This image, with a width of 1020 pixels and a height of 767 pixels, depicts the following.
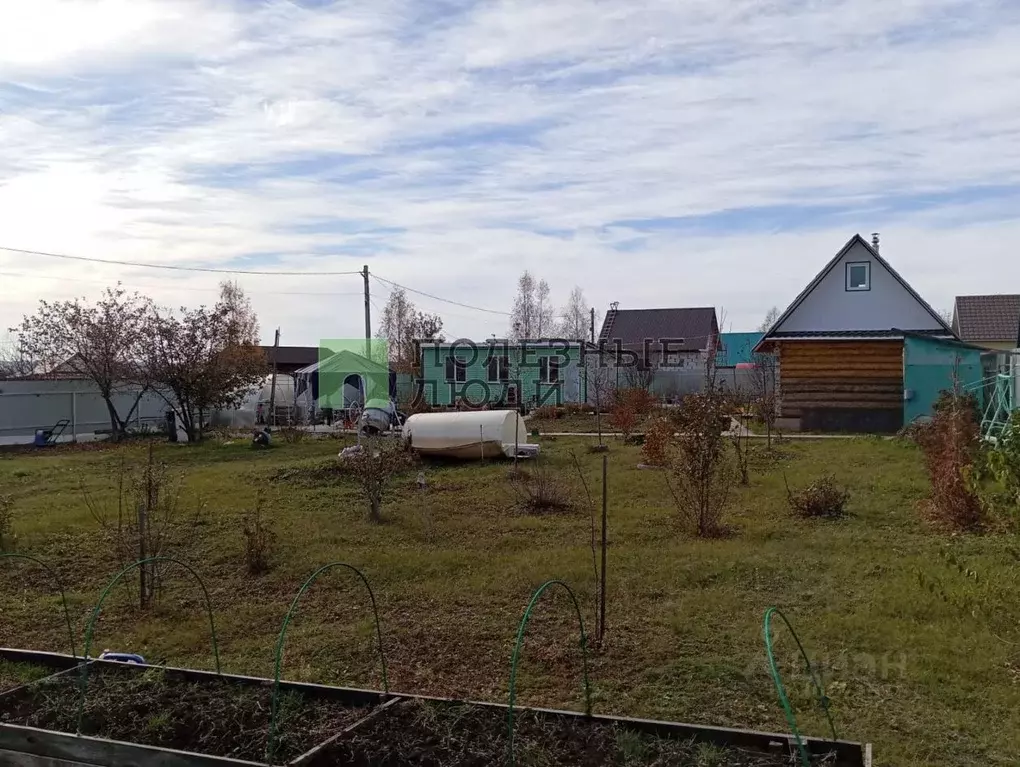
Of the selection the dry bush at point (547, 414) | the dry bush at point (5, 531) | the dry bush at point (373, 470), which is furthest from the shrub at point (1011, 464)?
the dry bush at point (547, 414)

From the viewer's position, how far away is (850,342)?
2117 cm

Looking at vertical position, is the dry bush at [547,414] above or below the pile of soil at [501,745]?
above

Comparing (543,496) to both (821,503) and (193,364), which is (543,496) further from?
(193,364)

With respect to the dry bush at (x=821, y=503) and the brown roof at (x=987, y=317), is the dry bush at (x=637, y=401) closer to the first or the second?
the dry bush at (x=821, y=503)

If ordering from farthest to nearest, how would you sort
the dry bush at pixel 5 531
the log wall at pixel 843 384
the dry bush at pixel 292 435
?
1. the log wall at pixel 843 384
2. the dry bush at pixel 292 435
3. the dry bush at pixel 5 531

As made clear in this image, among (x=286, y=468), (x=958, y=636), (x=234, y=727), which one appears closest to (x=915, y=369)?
(x=286, y=468)

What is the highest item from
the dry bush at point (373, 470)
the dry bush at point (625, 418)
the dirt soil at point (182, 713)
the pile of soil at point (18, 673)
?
the dry bush at point (625, 418)

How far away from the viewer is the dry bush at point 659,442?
10.6m

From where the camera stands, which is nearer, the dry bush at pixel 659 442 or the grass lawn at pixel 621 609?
the grass lawn at pixel 621 609

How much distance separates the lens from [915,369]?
19641mm

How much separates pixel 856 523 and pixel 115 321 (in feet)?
66.6

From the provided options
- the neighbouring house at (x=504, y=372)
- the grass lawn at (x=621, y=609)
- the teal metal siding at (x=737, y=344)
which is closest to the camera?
the grass lawn at (x=621, y=609)

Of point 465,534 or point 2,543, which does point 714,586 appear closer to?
point 465,534

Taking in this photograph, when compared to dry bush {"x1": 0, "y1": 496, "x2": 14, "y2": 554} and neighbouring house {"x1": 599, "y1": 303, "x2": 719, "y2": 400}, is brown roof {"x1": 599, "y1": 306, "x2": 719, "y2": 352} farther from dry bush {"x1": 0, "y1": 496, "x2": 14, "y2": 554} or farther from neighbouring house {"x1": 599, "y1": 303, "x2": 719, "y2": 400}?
dry bush {"x1": 0, "y1": 496, "x2": 14, "y2": 554}
